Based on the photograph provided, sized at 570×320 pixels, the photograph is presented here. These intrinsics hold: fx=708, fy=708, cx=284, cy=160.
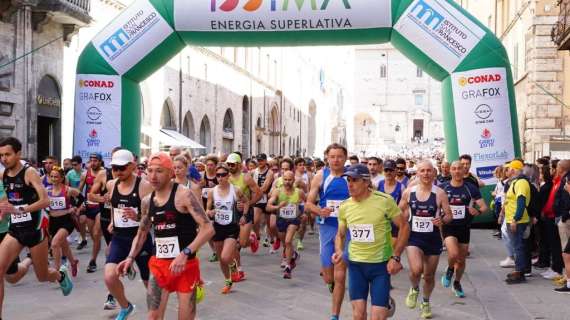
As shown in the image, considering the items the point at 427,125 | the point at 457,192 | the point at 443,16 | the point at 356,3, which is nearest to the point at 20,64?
the point at 356,3

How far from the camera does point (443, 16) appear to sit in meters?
13.5

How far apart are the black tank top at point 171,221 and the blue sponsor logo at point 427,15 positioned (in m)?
9.59

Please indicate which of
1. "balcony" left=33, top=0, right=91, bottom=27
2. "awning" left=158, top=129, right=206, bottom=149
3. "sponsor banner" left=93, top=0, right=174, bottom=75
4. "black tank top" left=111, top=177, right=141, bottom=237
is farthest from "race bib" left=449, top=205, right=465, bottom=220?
"awning" left=158, top=129, right=206, bottom=149

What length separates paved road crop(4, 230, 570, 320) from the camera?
23.2 feet

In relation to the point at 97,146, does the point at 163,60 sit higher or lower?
higher

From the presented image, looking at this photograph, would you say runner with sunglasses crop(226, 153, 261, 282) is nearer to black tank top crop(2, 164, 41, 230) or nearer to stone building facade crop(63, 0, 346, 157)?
black tank top crop(2, 164, 41, 230)

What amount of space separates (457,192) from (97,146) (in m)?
8.61

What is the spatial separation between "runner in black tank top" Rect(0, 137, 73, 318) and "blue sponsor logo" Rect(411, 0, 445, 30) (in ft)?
29.8

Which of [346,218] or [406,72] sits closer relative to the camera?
[346,218]

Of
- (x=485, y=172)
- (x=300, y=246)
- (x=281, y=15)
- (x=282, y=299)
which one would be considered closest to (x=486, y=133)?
(x=485, y=172)

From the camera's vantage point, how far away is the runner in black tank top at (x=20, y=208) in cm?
638

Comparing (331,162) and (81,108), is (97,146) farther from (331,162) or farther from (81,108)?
(331,162)

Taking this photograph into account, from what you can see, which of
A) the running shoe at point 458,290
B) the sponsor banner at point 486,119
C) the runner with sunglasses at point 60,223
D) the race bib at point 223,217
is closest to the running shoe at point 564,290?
the running shoe at point 458,290

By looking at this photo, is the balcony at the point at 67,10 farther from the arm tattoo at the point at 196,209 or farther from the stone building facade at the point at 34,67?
the arm tattoo at the point at 196,209
